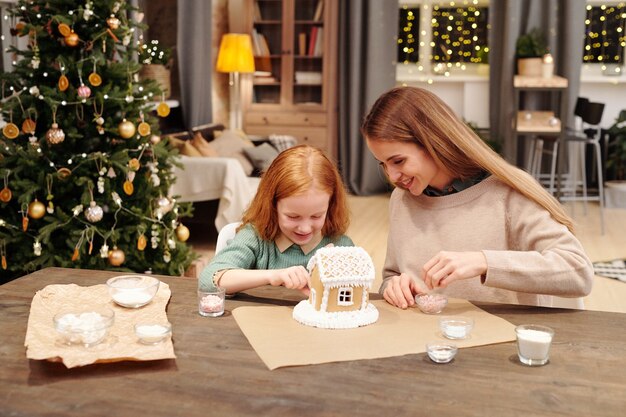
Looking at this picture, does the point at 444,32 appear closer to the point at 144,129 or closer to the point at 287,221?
the point at 144,129

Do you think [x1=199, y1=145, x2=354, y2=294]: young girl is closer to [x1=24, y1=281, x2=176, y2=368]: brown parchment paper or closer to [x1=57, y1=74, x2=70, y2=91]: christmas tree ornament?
[x1=24, y1=281, x2=176, y2=368]: brown parchment paper

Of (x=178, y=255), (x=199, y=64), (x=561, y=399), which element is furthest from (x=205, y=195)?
(x=561, y=399)

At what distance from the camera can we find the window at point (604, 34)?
23.3ft

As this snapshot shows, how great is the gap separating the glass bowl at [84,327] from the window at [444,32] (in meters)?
6.43

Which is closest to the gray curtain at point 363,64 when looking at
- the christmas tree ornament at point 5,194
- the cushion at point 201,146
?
the cushion at point 201,146

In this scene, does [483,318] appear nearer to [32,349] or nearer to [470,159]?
[470,159]

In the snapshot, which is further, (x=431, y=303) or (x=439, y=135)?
(x=439, y=135)

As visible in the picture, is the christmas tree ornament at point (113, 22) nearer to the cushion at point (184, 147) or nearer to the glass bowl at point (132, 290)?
the cushion at point (184, 147)

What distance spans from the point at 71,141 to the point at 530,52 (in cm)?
455

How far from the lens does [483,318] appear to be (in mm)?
1604

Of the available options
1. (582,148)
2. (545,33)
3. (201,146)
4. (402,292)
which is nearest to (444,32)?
(545,33)

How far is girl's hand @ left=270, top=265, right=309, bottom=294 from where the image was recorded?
64.9 inches

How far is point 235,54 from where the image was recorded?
678cm

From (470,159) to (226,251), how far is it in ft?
2.10
